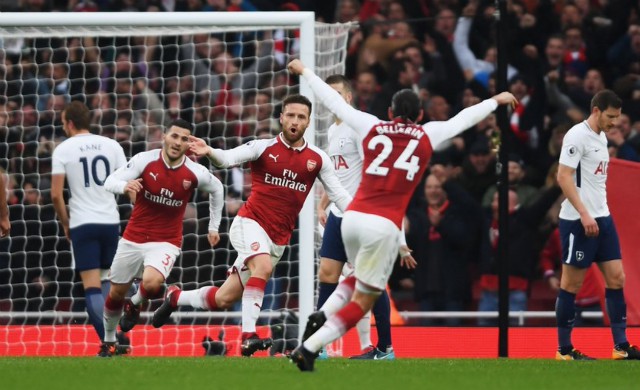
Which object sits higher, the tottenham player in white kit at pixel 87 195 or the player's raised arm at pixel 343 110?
the player's raised arm at pixel 343 110

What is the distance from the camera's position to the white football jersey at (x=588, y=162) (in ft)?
36.3

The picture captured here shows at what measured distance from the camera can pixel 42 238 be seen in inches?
545

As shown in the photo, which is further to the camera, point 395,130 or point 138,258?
point 138,258

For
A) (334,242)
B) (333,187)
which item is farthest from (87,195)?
(333,187)

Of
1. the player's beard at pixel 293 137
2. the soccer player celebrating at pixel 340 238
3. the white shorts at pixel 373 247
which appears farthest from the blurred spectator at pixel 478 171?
the white shorts at pixel 373 247

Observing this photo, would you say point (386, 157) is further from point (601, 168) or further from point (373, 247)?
point (601, 168)

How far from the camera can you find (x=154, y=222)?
1144cm

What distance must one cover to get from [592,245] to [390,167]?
3.05 metres

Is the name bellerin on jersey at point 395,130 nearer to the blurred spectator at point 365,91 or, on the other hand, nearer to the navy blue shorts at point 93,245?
the navy blue shorts at point 93,245

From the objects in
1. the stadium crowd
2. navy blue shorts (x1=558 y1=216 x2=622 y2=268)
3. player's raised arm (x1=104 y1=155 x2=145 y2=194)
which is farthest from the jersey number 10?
navy blue shorts (x1=558 y1=216 x2=622 y2=268)

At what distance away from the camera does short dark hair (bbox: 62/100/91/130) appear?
11891 millimetres

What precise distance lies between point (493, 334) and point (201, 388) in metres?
5.99

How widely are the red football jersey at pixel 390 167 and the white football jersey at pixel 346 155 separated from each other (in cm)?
221

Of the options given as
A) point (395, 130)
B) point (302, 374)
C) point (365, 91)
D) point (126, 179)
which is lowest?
point (302, 374)
